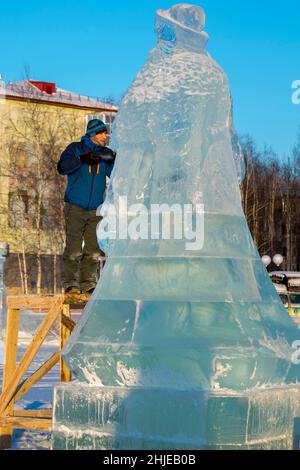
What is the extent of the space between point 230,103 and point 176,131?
0.46 metres

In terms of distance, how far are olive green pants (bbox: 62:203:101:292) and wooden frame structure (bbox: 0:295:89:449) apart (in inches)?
8.2

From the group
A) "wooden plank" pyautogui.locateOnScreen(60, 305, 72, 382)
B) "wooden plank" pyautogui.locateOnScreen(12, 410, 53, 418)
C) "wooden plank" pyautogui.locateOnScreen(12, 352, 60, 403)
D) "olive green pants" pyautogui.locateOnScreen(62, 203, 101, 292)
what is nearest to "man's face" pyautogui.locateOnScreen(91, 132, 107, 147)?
"olive green pants" pyautogui.locateOnScreen(62, 203, 101, 292)

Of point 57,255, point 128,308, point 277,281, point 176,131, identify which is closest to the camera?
point 128,308

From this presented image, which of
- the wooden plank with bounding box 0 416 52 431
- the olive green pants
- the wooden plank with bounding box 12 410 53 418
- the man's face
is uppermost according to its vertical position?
the man's face

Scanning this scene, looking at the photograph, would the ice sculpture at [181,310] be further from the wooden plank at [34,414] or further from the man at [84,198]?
the wooden plank at [34,414]

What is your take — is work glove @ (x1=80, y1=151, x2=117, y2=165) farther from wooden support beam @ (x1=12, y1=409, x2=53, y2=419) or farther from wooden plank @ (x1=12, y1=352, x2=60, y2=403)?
wooden support beam @ (x1=12, y1=409, x2=53, y2=419)

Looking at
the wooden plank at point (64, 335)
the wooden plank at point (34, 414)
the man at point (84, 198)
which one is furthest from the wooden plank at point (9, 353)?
the man at point (84, 198)

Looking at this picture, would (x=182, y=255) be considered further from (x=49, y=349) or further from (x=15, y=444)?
(x=49, y=349)

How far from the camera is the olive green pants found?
6.76m

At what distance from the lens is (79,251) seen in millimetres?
6840

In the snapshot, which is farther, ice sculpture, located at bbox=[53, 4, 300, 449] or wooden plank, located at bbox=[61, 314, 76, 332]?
wooden plank, located at bbox=[61, 314, 76, 332]

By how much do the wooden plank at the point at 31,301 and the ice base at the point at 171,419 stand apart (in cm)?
206

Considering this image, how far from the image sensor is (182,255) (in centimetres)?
482

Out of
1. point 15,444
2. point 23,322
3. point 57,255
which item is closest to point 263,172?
point 57,255
